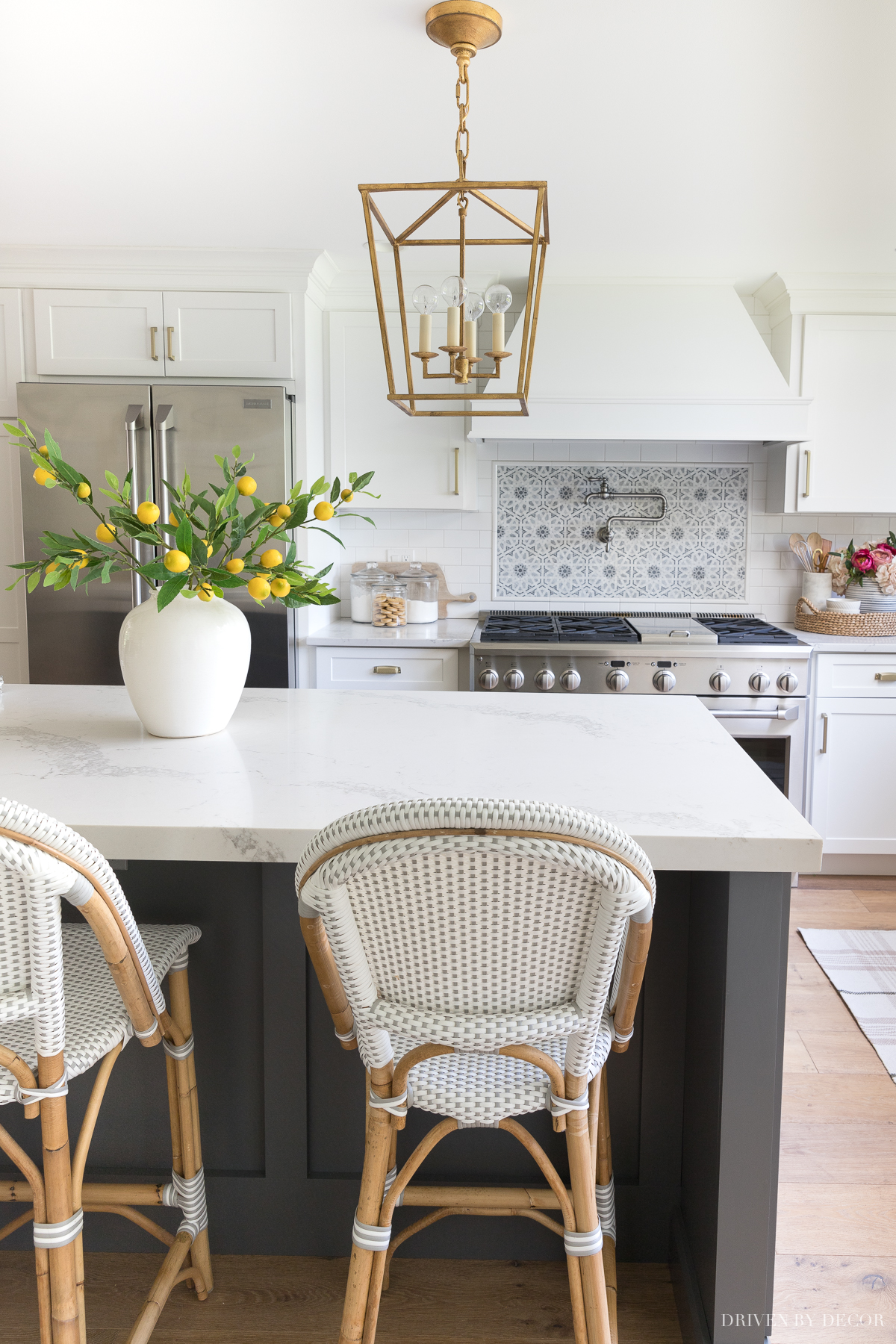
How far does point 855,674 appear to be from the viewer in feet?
11.9

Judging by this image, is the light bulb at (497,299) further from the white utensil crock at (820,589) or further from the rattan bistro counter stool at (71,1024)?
the white utensil crock at (820,589)

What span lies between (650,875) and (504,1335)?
1.02 meters

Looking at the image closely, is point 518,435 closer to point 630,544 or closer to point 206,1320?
point 630,544

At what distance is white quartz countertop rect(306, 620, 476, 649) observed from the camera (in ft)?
12.0

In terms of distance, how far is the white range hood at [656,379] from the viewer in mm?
3619

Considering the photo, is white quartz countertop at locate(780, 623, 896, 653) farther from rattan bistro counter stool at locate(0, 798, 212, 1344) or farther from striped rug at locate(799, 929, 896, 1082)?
rattan bistro counter stool at locate(0, 798, 212, 1344)

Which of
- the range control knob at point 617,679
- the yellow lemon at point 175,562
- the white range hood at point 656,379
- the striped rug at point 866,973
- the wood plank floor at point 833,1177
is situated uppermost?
the white range hood at point 656,379

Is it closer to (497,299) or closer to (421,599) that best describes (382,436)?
(421,599)

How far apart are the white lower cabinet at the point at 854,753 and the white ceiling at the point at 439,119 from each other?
1499 millimetres

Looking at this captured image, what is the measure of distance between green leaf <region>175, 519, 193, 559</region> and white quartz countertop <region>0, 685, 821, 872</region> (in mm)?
362

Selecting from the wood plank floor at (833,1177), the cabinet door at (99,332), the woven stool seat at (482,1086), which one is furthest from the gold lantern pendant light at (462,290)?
the cabinet door at (99,332)

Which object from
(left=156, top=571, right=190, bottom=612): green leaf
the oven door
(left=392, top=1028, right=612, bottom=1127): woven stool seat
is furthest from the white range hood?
(left=392, top=1028, right=612, bottom=1127): woven stool seat

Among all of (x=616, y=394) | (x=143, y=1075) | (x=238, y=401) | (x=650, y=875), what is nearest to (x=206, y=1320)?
(x=143, y=1075)

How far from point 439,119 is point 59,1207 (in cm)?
241
